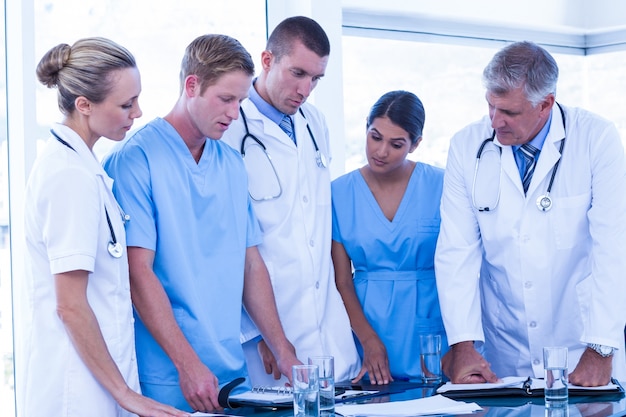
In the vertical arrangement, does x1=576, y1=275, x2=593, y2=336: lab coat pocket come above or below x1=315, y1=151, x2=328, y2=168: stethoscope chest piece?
below

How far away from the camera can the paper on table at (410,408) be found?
177 cm

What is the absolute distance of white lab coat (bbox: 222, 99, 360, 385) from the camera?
7.83ft

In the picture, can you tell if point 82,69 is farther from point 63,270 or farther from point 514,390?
point 514,390

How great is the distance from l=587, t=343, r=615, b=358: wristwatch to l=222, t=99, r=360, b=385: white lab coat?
667mm

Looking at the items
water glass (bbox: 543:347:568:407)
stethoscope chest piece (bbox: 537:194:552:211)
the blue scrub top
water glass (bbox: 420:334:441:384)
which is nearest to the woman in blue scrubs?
water glass (bbox: 420:334:441:384)

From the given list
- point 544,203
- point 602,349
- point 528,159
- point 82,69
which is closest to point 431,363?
point 602,349

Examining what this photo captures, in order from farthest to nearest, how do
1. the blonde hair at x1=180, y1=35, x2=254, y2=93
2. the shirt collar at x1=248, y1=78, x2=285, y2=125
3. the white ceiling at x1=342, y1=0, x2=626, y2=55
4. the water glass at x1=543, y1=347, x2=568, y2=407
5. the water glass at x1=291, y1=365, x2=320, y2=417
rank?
the white ceiling at x1=342, y1=0, x2=626, y2=55 < the shirt collar at x1=248, y1=78, x2=285, y2=125 < the blonde hair at x1=180, y1=35, x2=254, y2=93 < the water glass at x1=543, y1=347, x2=568, y2=407 < the water glass at x1=291, y1=365, x2=320, y2=417

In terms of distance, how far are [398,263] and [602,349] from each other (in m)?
0.64

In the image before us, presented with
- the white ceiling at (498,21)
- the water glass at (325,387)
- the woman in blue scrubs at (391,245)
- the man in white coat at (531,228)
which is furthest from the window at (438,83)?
Result: the water glass at (325,387)

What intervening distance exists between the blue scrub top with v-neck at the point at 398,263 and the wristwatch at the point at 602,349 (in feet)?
1.60

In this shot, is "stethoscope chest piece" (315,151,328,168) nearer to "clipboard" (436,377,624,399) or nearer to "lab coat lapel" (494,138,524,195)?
"lab coat lapel" (494,138,524,195)

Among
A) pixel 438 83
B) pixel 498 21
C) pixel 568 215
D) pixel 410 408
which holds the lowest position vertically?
pixel 410 408

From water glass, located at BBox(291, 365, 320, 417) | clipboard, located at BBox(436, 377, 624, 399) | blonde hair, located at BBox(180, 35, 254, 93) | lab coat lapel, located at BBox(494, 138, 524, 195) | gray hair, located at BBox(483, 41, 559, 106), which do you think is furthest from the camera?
lab coat lapel, located at BBox(494, 138, 524, 195)

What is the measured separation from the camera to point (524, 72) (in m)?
2.22
